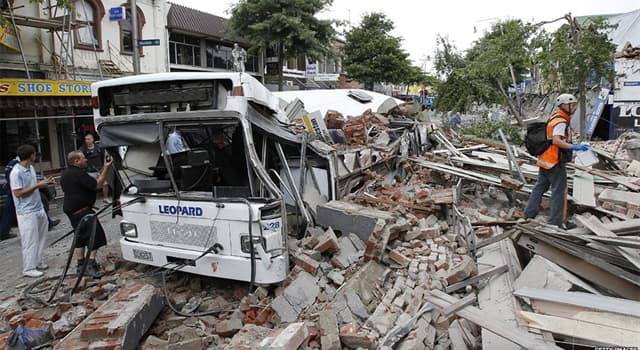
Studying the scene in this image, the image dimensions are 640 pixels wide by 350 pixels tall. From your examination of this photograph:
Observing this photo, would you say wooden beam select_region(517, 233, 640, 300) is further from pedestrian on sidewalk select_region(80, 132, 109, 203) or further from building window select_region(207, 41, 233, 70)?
building window select_region(207, 41, 233, 70)

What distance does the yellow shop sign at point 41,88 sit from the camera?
970 centimetres

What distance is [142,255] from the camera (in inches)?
187

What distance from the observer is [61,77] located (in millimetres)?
13805

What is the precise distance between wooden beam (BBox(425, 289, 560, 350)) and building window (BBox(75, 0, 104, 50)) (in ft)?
52.6

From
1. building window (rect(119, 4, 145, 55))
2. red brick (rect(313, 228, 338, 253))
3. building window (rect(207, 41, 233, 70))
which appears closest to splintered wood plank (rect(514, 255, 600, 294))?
red brick (rect(313, 228, 338, 253))

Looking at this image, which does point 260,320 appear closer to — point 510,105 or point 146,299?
point 146,299

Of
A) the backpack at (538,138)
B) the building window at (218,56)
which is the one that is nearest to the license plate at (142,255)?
the backpack at (538,138)

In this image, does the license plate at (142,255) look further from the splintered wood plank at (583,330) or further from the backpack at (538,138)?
the backpack at (538,138)

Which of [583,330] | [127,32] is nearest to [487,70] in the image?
[583,330]

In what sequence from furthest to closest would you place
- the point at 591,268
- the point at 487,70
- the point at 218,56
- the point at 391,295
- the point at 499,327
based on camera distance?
the point at 218,56
the point at 487,70
the point at 391,295
the point at 591,268
the point at 499,327

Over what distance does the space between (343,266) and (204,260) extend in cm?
151

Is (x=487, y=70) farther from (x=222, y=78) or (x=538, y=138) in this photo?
(x=222, y=78)

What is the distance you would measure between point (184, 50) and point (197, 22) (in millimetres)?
1692

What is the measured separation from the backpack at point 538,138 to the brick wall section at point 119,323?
531cm
